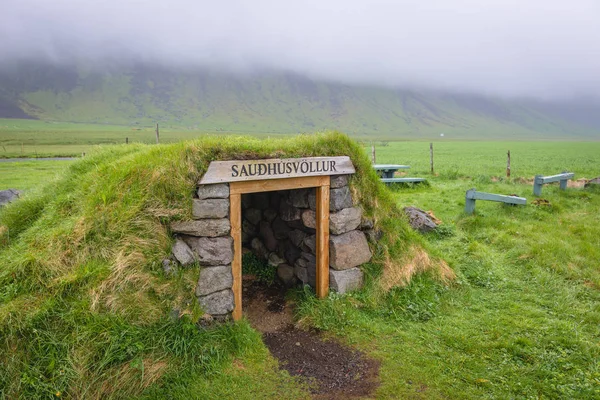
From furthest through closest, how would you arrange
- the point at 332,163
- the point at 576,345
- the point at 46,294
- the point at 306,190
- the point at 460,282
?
the point at 460,282, the point at 306,190, the point at 332,163, the point at 576,345, the point at 46,294

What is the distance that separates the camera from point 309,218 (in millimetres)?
7238

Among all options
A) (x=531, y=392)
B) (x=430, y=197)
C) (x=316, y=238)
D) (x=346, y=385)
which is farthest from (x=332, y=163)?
(x=430, y=197)

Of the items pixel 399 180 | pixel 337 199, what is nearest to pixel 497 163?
pixel 399 180

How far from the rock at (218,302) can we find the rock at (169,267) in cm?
55

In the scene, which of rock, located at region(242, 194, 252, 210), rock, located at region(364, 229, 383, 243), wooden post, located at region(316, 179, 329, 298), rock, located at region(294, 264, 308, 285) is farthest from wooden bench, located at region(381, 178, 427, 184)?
wooden post, located at region(316, 179, 329, 298)

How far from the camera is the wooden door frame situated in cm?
588

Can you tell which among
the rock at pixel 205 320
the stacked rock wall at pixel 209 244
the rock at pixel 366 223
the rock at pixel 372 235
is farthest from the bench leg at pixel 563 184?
the rock at pixel 205 320

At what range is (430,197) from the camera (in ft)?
51.0

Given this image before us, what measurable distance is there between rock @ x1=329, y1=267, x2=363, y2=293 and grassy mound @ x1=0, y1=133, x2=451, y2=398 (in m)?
0.52

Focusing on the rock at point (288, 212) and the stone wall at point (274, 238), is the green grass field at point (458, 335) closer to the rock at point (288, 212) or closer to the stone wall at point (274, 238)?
the stone wall at point (274, 238)

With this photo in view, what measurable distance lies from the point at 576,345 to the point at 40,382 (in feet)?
22.3

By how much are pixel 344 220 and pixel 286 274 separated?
6.26ft

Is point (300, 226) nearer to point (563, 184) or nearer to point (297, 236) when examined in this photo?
point (297, 236)

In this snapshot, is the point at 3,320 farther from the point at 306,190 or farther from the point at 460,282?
the point at 460,282
